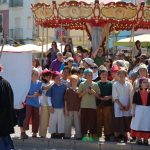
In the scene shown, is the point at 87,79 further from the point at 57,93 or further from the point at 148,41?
the point at 148,41

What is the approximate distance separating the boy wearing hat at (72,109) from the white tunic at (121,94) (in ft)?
2.57

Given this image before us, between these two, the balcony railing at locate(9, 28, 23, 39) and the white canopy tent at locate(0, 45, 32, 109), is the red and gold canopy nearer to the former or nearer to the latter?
the white canopy tent at locate(0, 45, 32, 109)

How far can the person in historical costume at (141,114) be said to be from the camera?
11438 millimetres

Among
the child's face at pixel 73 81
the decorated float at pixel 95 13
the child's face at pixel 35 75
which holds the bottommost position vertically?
the child's face at pixel 73 81

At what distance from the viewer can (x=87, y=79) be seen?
12102 millimetres

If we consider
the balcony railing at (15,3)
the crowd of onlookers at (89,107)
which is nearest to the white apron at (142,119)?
the crowd of onlookers at (89,107)

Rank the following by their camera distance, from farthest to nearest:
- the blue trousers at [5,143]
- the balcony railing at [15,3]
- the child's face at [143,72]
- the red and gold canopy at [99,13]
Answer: the balcony railing at [15,3], the red and gold canopy at [99,13], the child's face at [143,72], the blue trousers at [5,143]

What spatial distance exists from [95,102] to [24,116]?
1581 millimetres

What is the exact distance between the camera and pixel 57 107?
12203 millimetres

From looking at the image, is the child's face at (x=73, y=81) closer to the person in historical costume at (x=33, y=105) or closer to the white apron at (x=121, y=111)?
the person in historical costume at (x=33, y=105)

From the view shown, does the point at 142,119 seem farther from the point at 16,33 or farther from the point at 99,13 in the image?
the point at 16,33

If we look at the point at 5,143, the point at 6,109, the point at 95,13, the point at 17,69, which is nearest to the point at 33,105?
the point at 17,69

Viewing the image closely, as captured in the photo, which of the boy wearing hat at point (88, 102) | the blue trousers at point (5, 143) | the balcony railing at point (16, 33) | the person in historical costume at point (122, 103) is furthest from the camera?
the balcony railing at point (16, 33)

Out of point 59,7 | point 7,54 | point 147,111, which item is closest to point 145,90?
point 147,111
